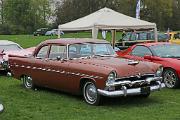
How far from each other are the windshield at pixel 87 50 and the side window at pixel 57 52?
21 cm

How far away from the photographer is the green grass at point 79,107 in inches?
330

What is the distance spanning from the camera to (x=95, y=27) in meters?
19.0

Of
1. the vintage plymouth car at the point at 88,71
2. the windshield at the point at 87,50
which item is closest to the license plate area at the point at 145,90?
the vintage plymouth car at the point at 88,71

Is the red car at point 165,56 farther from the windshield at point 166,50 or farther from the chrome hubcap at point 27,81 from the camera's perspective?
the chrome hubcap at point 27,81

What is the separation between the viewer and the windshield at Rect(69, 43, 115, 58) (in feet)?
34.2

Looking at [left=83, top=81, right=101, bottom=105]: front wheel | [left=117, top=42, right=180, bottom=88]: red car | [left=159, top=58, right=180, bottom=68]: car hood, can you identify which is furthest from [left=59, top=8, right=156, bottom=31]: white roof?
[left=83, top=81, right=101, bottom=105]: front wheel

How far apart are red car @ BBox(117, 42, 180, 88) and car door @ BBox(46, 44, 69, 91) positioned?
284cm

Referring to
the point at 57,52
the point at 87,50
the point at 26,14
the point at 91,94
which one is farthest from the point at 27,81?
the point at 26,14

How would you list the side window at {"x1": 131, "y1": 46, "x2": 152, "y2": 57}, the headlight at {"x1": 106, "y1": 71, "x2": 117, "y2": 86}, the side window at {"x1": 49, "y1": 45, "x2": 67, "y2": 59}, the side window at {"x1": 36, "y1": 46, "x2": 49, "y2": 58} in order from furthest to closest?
the side window at {"x1": 131, "y1": 46, "x2": 152, "y2": 57} → the side window at {"x1": 36, "y1": 46, "x2": 49, "y2": 58} → the side window at {"x1": 49, "y1": 45, "x2": 67, "y2": 59} → the headlight at {"x1": 106, "y1": 71, "x2": 117, "y2": 86}

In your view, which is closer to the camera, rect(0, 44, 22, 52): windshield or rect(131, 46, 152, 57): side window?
rect(131, 46, 152, 57): side window

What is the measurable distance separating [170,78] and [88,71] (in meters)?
3.29

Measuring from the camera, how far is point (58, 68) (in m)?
10.4

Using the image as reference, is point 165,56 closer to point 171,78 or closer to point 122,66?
point 171,78

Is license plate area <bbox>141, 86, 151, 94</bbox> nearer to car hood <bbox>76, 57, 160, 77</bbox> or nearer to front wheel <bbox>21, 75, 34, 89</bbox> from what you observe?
car hood <bbox>76, 57, 160, 77</bbox>
